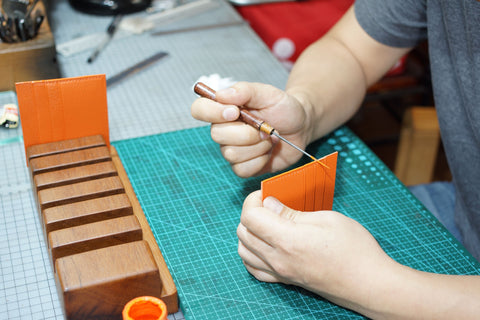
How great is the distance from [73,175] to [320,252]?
528 millimetres

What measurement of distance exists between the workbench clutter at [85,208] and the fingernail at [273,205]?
210 millimetres

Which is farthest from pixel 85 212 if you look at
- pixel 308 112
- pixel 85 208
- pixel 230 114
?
pixel 308 112

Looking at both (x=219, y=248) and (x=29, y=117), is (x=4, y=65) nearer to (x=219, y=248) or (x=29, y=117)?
(x=29, y=117)

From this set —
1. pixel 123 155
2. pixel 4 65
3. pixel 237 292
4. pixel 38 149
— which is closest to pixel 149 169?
pixel 123 155

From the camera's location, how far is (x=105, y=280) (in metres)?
0.77

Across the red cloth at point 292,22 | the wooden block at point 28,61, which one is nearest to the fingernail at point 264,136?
the wooden block at point 28,61

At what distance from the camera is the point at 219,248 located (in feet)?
3.23

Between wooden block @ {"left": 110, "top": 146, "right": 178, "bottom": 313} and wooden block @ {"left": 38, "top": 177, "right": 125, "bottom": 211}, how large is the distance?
8 centimetres

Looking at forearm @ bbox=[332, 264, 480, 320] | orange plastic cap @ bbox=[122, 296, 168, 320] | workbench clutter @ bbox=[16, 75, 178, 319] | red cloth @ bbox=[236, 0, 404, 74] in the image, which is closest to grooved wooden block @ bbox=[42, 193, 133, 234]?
workbench clutter @ bbox=[16, 75, 178, 319]

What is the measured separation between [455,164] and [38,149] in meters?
1.03

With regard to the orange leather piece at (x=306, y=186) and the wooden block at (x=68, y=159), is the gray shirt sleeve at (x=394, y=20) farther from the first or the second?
the wooden block at (x=68, y=159)

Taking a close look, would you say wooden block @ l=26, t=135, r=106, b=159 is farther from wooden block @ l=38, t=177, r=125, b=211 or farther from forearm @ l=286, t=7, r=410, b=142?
forearm @ l=286, t=7, r=410, b=142

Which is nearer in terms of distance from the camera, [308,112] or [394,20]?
[308,112]

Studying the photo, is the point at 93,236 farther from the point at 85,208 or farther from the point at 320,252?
the point at 320,252
